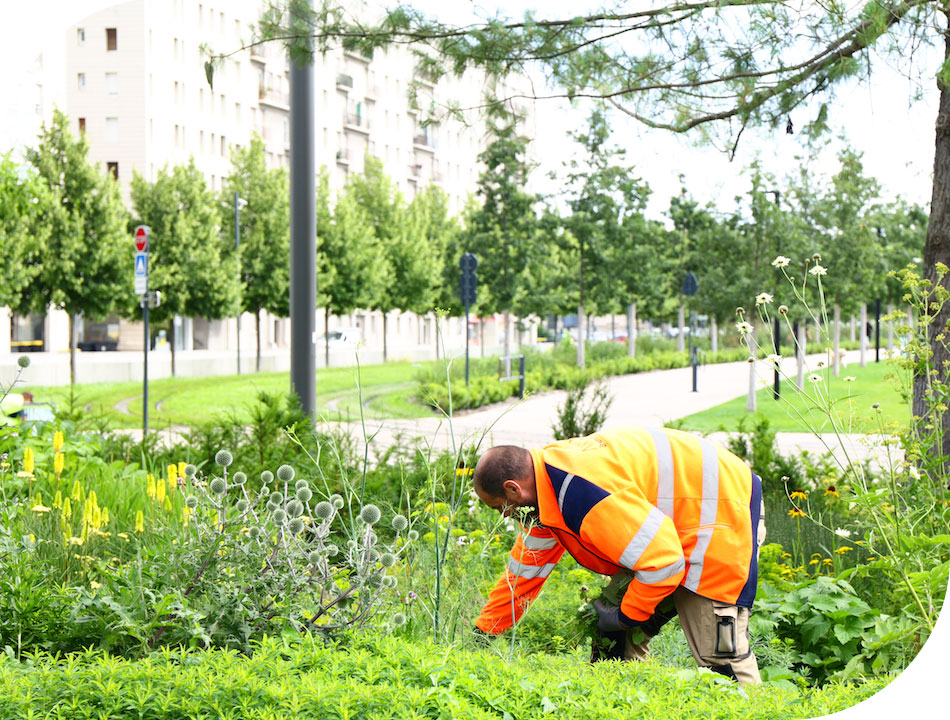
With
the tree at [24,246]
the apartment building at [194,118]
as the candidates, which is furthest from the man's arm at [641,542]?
the apartment building at [194,118]

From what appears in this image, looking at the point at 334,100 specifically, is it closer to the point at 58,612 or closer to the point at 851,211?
the point at 851,211

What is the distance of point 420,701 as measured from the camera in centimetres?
199

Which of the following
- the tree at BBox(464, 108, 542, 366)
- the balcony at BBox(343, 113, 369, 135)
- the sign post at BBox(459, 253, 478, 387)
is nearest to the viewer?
the sign post at BBox(459, 253, 478, 387)

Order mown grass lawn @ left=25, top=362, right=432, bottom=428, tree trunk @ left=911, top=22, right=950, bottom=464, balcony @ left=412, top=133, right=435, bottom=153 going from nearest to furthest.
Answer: tree trunk @ left=911, top=22, right=950, bottom=464, mown grass lawn @ left=25, top=362, right=432, bottom=428, balcony @ left=412, top=133, right=435, bottom=153

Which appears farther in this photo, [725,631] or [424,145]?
[424,145]

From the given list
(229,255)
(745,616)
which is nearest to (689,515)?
(745,616)

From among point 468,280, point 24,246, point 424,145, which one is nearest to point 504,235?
point 468,280

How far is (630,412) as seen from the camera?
11680 millimetres

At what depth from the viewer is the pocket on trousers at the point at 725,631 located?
3045mm

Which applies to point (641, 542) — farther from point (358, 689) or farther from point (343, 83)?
point (343, 83)

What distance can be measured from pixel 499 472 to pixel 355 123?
3224 centimetres

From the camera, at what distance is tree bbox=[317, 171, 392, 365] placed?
2394 centimetres

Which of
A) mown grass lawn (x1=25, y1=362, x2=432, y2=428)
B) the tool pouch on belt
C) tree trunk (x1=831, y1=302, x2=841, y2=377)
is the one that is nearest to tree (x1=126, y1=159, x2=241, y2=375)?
mown grass lawn (x1=25, y1=362, x2=432, y2=428)

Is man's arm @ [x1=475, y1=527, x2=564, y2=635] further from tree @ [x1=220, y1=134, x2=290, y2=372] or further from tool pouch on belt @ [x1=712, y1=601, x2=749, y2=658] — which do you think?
tree @ [x1=220, y1=134, x2=290, y2=372]
